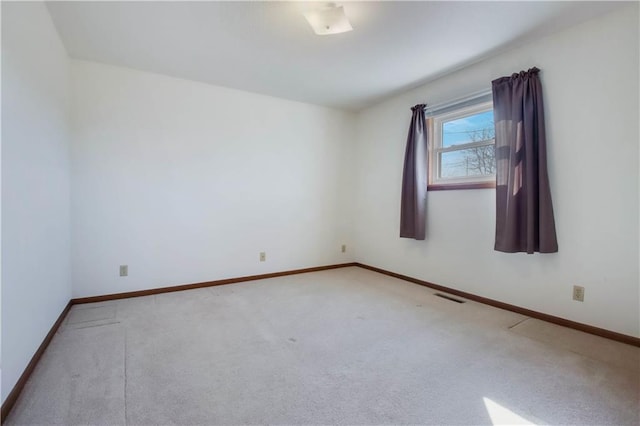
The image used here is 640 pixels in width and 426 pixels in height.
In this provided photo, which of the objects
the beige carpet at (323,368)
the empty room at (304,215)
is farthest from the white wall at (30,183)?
the beige carpet at (323,368)

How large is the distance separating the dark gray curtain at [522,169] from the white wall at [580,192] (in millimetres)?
107

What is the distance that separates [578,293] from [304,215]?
2895 mm

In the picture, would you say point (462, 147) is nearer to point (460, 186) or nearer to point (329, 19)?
point (460, 186)

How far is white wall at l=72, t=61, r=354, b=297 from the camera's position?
9.63 feet

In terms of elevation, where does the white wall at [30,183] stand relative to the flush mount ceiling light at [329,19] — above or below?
below

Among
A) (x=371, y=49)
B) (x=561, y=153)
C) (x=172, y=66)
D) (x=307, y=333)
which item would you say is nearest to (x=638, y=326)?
(x=561, y=153)

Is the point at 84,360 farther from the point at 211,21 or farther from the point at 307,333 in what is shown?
the point at 211,21

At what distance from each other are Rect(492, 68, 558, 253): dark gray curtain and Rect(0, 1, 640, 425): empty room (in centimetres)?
2

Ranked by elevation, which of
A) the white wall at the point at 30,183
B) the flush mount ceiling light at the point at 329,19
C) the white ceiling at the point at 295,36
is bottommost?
the white wall at the point at 30,183

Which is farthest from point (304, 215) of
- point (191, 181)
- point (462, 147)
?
point (462, 147)

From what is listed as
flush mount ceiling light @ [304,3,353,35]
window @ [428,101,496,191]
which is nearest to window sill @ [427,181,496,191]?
window @ [428,101,496,191]

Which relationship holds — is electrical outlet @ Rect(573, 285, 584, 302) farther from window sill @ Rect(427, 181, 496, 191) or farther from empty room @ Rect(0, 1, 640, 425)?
window sill @ Rect(427, 181, 496, 191)

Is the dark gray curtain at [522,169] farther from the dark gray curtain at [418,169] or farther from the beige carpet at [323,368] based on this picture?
the dark gray curtain at [418,169]

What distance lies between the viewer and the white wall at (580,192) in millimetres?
2125
